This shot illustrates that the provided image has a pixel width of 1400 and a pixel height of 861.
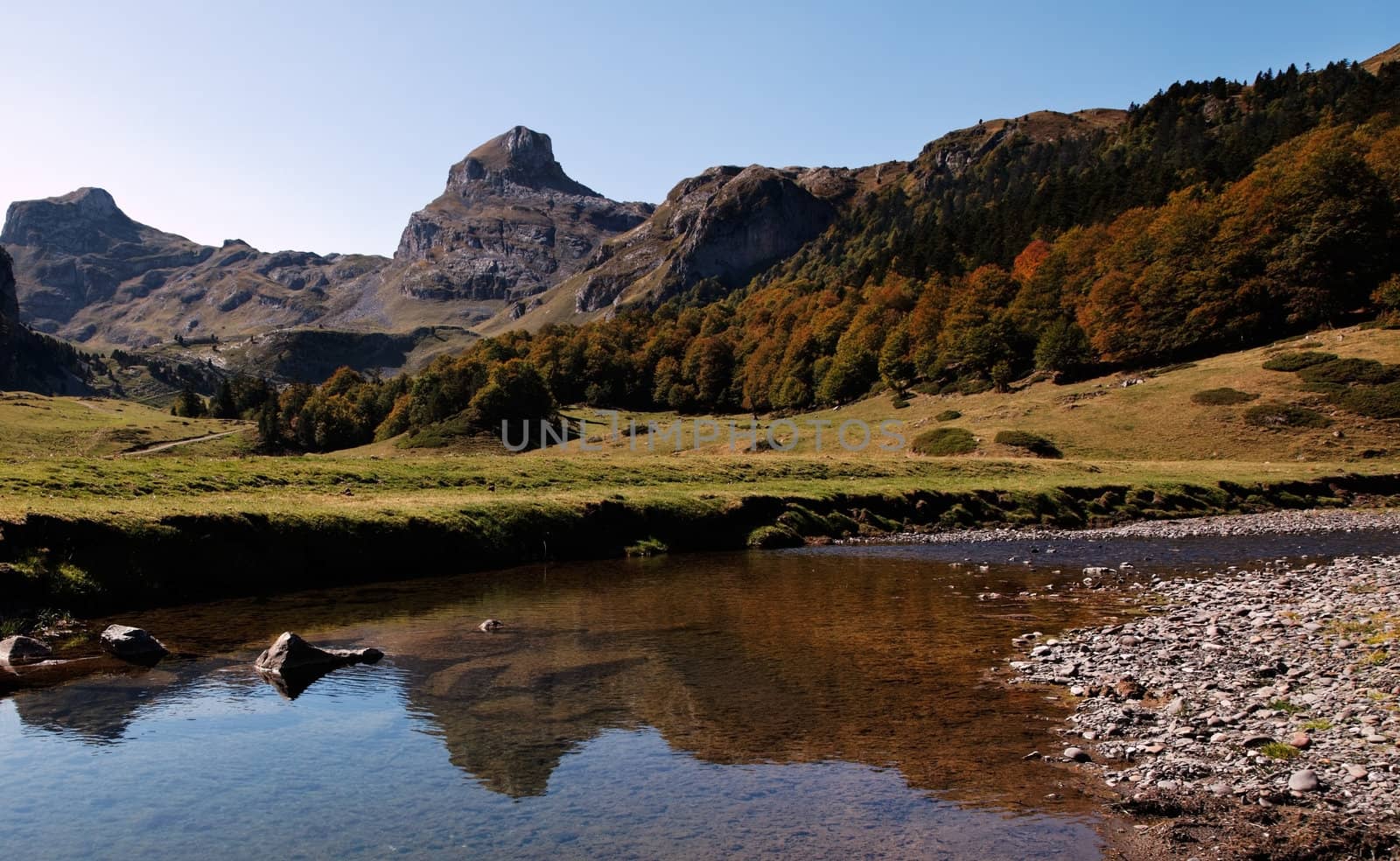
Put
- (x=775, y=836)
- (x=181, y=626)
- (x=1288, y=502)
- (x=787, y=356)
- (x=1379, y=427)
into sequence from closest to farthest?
1. (x=775, y=836)
2. (x=181, y=626)
3. (x=1288, y=502)
4. (x=1379, y=427)
5. (x=787, y=356)

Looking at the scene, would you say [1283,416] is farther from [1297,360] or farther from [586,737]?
[586,737]

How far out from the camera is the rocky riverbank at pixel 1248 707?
9.51 meters

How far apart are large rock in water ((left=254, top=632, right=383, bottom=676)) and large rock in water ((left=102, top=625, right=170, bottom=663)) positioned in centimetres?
248

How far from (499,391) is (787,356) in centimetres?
Result: 5387

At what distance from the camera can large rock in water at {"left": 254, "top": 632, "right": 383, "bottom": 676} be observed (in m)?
16.7

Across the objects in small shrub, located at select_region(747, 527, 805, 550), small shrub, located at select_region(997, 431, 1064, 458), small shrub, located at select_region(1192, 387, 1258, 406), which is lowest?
small shrub, located at select_region(747, 527, 805, 550)

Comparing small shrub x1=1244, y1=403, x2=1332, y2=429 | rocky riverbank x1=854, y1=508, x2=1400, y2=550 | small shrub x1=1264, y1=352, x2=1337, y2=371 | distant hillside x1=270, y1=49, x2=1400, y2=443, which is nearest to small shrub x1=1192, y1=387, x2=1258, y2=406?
small shrub x1=1244, y1=403, x2=1332, y2=429

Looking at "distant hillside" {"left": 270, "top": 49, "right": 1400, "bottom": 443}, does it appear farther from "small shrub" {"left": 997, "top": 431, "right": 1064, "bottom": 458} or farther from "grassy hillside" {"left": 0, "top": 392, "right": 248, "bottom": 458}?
"small shrub" {"left": 997, "top": 431, "right": 1064, "bottom": 458}

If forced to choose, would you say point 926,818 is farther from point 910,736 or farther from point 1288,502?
point 1288,502

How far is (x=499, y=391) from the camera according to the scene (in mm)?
114812

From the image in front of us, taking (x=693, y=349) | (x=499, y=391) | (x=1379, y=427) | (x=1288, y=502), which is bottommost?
(x=1288, y=502)

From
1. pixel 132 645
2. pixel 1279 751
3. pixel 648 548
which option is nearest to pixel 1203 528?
pixel 648 548

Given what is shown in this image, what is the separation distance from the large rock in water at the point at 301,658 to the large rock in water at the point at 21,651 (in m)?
4.60

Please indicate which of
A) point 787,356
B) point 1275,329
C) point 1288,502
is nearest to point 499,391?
point 787,356
